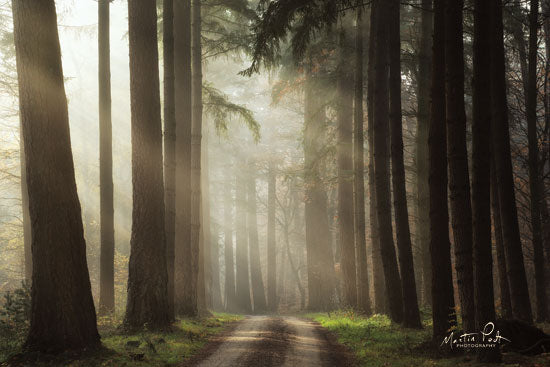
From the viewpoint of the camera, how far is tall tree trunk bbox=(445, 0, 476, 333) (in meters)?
7.25

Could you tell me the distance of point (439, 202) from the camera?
8.56 metres

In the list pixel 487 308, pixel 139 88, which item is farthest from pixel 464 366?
pixel 139 88

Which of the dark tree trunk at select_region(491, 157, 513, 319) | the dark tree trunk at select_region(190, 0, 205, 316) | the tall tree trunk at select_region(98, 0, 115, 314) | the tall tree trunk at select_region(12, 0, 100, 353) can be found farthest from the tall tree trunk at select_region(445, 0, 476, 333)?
the tall tree trunk at select_region(98, 0, 115, 314)

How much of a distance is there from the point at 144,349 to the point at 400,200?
6.48 m

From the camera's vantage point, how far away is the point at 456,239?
24.1 feet

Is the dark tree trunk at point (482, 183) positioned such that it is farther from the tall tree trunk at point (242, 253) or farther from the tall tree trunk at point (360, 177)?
the tall tree trunk at point (242, 253)

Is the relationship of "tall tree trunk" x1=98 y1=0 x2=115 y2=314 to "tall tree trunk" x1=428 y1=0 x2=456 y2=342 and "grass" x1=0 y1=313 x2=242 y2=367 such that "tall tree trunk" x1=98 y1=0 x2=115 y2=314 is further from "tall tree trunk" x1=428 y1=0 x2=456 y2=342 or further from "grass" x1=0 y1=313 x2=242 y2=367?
"tall tree trunk" x1=428 y1=0 x2=456 y2=342

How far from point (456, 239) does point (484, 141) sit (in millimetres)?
1566

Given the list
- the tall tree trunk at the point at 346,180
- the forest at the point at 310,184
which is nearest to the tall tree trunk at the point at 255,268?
the forest at the point at 310,184

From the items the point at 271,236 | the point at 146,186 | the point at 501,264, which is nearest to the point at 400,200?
the point at 501,264

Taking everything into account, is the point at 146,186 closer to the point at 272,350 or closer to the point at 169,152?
the point at 169,152

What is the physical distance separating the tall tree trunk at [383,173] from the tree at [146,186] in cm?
548

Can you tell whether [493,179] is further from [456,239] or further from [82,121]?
[82,121]

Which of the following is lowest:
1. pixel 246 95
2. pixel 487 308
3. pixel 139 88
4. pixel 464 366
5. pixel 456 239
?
pixel 464 366
